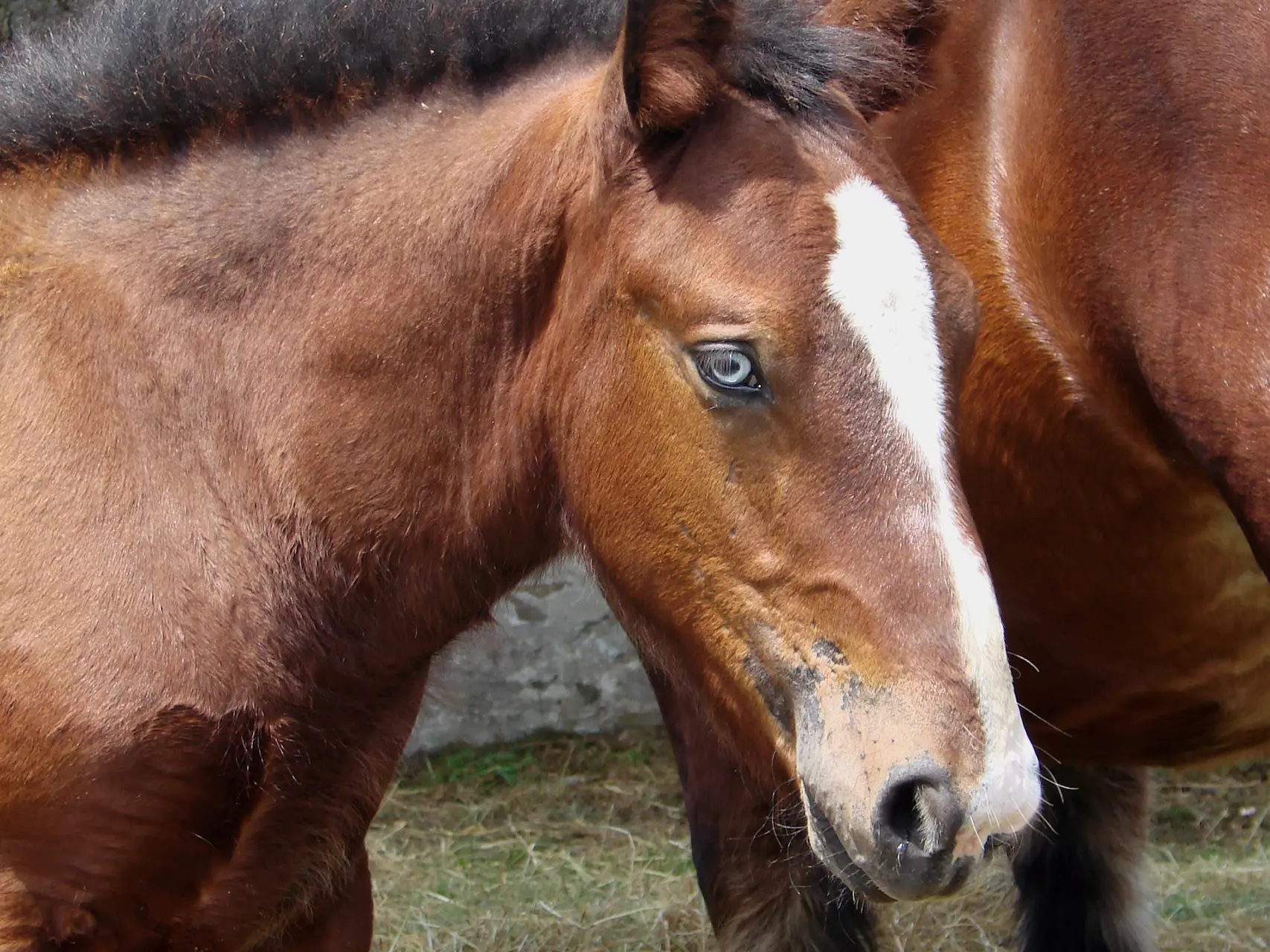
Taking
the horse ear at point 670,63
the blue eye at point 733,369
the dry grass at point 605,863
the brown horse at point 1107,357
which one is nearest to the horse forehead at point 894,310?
the blue eye at point 733,369

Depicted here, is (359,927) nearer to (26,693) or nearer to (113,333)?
(26,693)

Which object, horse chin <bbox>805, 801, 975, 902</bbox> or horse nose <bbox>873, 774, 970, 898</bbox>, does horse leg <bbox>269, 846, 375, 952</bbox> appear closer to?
horse chin <bbox>805, 801, 975, 902</bbox>

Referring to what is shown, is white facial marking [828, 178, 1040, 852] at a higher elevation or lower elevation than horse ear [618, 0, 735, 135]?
lower

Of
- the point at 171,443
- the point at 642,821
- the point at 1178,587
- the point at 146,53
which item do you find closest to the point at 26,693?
the point at 171,443

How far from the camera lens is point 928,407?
183 cm

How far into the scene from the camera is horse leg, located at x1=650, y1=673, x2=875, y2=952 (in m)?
2.98

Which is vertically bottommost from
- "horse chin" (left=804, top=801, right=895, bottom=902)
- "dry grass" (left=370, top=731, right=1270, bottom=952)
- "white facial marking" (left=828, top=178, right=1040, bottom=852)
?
"dry grass" (left=370, top=731, right=1270, bottom=952)

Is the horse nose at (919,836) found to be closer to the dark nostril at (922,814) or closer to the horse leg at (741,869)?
the dark nostril at (922,814)

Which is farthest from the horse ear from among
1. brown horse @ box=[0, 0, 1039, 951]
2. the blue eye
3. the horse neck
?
the blue eye

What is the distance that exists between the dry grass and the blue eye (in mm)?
2307

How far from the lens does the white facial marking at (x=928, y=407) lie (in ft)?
5.62

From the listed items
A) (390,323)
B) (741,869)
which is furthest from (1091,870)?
(390,323)

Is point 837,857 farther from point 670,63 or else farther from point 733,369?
point 670,63

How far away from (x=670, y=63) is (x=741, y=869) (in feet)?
5.69
